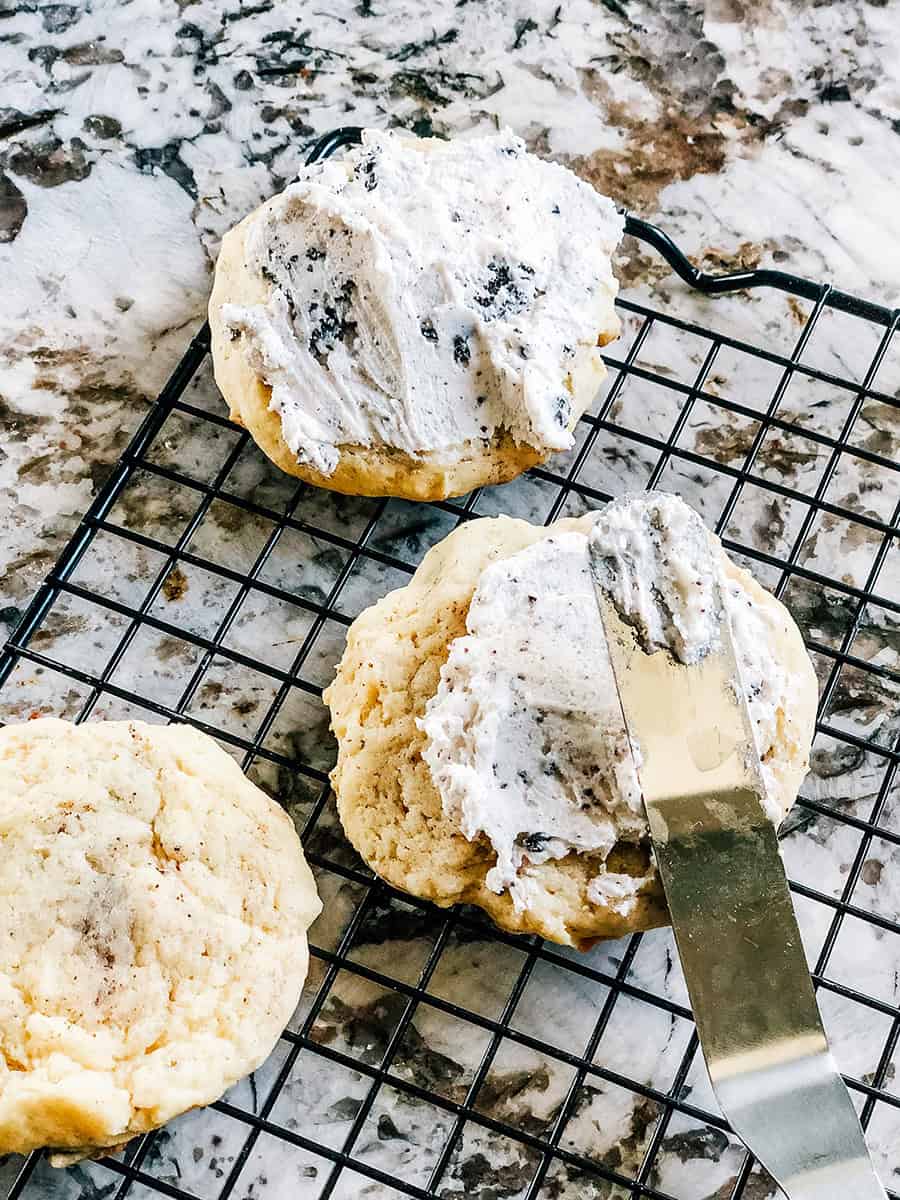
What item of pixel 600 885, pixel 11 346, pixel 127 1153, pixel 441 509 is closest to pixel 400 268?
pixel 441 509

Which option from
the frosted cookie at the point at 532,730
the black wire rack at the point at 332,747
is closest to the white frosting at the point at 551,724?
the frosted cookie at the point at 532,730

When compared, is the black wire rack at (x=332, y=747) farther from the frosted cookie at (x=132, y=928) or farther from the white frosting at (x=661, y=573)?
the white frosting at (x=661, y=573)

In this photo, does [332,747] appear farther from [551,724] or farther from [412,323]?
[412,323]

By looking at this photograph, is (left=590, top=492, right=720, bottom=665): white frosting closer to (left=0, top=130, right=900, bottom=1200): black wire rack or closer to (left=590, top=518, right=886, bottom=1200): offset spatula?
(left=590, top=518, right=886, bottom=1200): offset spatula

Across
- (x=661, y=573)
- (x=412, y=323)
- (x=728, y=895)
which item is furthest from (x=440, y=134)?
(x=728, y=895)

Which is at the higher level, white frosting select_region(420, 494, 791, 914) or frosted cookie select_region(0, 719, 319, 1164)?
white frosting select_region(420, 494, 791, 914)

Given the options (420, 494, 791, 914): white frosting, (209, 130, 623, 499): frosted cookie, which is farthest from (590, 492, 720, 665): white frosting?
(209, 130, 623, 499): frosted cookie
